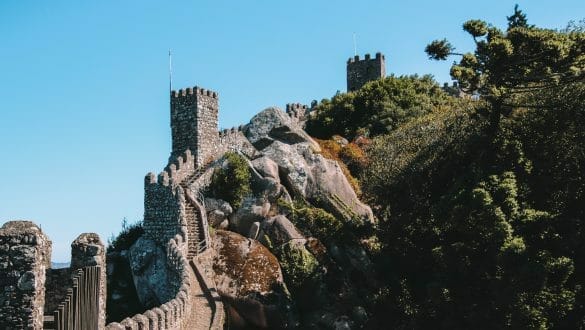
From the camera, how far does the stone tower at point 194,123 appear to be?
3734 cm

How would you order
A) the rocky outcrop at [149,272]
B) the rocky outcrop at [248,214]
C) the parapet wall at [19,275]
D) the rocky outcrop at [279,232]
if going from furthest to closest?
the rocky outcrop at [248,214], the rocky outcrop at [149,272], the rocky outcrop at [279,232], the parapet wall at [19,275]

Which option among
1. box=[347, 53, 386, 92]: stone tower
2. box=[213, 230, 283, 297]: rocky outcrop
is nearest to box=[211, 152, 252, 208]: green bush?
box=[213, 230, 283, 297]: rocky outcrop

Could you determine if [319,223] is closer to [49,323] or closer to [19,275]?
[49,323]

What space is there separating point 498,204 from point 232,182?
13.8 m

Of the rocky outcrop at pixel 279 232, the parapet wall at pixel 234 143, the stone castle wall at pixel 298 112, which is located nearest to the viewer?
the rocky outcrop at pixel 279 232

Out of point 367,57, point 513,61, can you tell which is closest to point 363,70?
point 367,57

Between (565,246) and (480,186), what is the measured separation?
3.11m

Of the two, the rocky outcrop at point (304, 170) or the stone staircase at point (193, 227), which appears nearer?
the stone staircase at point (193, 227)

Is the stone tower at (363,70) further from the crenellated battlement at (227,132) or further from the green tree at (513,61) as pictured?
the green tree at (513,61)

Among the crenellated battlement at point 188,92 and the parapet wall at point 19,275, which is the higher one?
the crenellated battlement at point 188,92

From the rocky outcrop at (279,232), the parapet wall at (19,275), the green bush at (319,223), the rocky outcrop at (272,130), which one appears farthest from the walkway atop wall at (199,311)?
the parapet wall at (19,275)

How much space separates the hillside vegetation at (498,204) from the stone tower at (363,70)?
31.3 meters

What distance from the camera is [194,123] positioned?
37.5m

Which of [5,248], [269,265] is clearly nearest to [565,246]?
[269,265]
